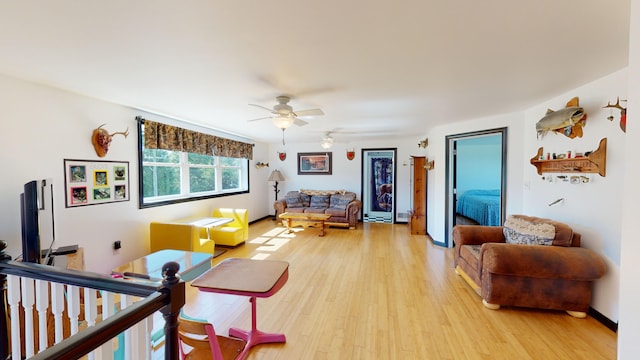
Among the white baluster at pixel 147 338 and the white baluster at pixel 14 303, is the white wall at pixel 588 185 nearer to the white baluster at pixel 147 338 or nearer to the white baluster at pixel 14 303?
the white baluster at pixel 147 338

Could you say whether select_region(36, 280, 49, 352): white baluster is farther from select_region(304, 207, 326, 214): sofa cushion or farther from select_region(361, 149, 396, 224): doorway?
select_region(361, 149, 396, 224): doorway

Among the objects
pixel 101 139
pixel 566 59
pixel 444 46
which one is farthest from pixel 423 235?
pixel 101 139

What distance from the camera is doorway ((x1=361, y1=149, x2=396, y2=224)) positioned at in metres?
6.86

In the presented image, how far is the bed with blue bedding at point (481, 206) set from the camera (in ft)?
17.6

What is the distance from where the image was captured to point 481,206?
5.75 metres

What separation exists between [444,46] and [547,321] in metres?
2.68

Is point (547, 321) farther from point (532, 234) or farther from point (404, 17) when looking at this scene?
point (404, 17)

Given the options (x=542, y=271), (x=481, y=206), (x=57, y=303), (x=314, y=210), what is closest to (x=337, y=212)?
(x=314, y=210)

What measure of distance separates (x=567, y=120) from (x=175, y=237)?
4.89m

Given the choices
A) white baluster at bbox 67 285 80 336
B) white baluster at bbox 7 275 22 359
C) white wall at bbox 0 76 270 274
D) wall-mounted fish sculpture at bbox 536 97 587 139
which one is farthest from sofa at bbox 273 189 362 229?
white baluster at bbox 67 285 80 336

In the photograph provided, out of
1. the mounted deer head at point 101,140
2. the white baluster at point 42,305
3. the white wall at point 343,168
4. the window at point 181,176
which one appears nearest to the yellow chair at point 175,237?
the window at point 181,176

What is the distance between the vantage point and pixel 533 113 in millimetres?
3307

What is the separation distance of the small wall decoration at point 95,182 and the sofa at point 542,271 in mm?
4503

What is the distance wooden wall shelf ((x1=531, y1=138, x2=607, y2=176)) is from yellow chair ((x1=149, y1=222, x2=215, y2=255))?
4.59 meters
